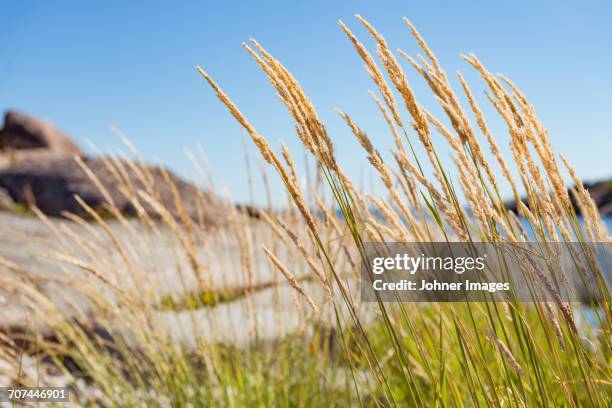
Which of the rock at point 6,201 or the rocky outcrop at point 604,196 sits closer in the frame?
the rock at point 6,201

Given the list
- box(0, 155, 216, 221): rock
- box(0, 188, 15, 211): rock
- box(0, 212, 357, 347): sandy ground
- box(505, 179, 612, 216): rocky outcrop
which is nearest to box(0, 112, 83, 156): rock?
box(0, 155, 216, 221): rock

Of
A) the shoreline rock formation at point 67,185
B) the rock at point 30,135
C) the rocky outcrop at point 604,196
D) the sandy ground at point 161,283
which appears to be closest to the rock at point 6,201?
the shoreline rock formation at point 67,185

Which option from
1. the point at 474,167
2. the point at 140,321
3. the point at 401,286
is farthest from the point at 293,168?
the point at 140,321

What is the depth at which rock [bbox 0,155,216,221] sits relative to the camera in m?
7.12

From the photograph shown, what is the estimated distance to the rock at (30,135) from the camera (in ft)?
52.1

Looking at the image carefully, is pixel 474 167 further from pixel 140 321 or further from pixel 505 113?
pixel 140 321

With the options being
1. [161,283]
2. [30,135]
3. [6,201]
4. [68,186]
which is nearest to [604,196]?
[30,135]

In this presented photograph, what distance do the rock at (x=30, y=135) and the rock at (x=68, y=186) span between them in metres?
8.05

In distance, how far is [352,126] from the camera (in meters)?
0.92

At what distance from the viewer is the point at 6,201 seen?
7.61 m

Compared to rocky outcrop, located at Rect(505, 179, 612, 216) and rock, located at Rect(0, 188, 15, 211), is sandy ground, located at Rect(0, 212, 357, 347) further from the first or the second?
rocky outcrop, located at Rect(505, 179, 612, 216)

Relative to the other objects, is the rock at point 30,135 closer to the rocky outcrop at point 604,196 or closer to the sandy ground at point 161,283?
the sandy ground at point 161,283

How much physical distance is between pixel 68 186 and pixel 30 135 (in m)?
10.0

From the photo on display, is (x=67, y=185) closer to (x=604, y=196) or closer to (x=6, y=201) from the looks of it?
(x=6, y=201)
